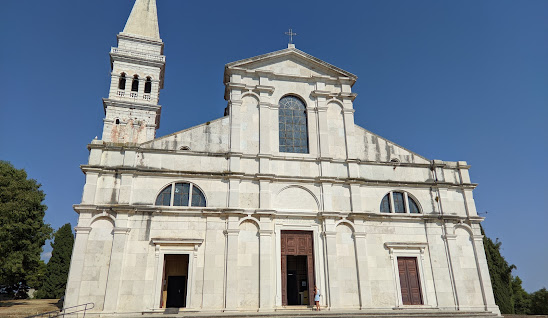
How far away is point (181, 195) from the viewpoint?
17984 mm

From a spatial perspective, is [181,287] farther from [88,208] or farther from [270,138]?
[270,138]

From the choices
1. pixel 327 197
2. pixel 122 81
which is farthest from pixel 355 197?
pixel 122 81

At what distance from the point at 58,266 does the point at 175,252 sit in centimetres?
2544

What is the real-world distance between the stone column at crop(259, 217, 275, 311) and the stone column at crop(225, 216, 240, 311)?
3.85 feet

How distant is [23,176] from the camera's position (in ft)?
78.3

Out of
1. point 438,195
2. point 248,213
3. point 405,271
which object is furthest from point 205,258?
point 438,195

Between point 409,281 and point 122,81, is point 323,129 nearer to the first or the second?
point 409,281

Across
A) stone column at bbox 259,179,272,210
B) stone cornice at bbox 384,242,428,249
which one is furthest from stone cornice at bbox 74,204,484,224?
stone cornice at bbox 384,242,428,249

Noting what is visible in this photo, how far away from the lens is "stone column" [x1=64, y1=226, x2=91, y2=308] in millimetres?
15344

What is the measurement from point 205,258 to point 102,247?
4.66m

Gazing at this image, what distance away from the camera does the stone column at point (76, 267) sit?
15344 millimetres

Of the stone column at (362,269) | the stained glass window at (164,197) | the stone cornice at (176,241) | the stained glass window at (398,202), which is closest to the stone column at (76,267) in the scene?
the stone cornice at (176,241)

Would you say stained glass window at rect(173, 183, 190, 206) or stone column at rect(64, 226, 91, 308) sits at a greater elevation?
stained glass window at rect(173, 183, 190, 206)

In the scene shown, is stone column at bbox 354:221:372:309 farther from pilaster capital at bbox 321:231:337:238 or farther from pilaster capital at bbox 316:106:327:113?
pilaster capital at bbox 316:106:327:113
